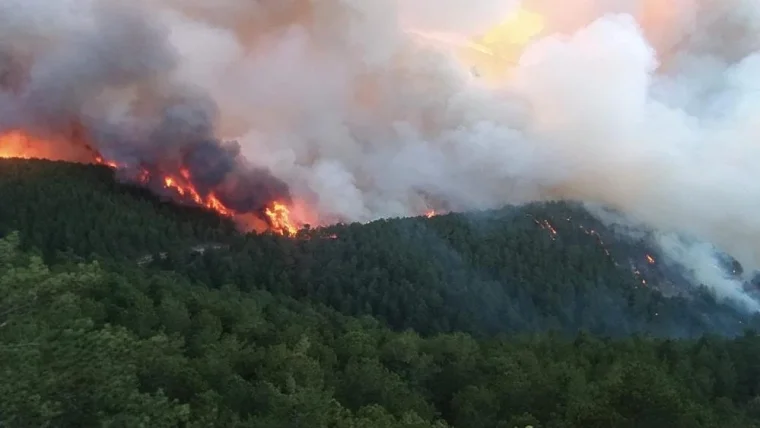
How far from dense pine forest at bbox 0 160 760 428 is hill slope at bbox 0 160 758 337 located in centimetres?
34

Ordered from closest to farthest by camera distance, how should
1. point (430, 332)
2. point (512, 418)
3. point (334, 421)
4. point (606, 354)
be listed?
point (334, 421) → point (512, 418) → point (606, 354) → point (430, 332)

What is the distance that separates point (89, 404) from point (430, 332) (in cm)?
7390

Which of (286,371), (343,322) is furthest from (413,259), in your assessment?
(286,371)

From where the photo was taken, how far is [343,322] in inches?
2761

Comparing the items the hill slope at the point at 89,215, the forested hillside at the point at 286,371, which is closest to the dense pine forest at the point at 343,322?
the forested hillside at the point at 286,371

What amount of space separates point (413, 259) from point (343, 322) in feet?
119

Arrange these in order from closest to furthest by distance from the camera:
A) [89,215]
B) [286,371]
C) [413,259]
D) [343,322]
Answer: [286,371], [343,322], [89,215], [413,259]

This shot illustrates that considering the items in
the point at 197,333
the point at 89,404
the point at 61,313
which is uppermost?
the point at 197,333

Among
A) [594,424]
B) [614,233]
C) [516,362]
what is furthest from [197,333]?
[614,233]

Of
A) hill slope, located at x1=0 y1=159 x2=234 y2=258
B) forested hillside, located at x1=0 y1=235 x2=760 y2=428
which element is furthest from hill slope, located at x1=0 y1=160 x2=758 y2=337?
forested hillside, located at x1=0 y1=235 x2=760 y2=428

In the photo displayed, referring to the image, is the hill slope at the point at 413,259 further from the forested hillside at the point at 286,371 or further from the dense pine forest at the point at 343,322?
the forested hillside at the point at 286,371

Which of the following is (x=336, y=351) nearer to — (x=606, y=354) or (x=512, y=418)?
(x=512, y=418)

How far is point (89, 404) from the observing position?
18328 mm

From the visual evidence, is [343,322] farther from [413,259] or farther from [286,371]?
[286,371]
